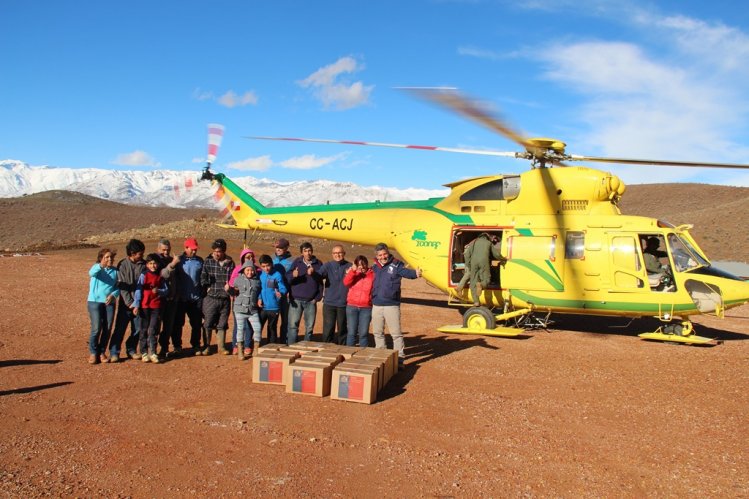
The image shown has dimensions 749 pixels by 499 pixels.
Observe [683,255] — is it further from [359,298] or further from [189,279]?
[189,279]

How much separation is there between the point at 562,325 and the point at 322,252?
2065cm

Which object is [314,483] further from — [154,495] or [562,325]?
[562,325]

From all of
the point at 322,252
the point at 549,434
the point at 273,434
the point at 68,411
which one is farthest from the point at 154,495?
→ the point at 322,252

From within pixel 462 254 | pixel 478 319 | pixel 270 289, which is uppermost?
pixel 462 254

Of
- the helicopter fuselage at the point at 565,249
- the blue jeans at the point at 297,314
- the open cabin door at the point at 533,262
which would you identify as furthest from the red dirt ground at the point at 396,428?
the open cabin door at the point at 533,262

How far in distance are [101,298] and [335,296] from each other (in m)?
3.50

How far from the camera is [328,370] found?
6.86m

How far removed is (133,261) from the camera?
8211 mm

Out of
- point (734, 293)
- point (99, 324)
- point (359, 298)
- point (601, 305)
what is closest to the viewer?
point (99, 324)

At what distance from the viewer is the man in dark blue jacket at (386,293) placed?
7.93 metres

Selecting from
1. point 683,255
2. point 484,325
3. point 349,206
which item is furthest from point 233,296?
point 683,255

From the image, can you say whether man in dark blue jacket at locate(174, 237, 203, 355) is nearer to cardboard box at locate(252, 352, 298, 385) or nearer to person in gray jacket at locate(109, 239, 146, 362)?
person in gray jacket at locate(109, 239, 146, 362)

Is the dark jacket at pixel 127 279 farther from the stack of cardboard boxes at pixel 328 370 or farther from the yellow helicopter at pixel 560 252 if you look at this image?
the yellow helicopter at pixel 560 252

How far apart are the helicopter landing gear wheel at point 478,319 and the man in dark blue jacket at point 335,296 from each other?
361 centimetres
